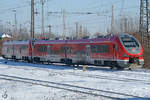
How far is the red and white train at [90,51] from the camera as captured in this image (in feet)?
74.8

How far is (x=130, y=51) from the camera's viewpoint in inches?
894

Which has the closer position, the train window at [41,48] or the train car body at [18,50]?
the train window at [41,48]

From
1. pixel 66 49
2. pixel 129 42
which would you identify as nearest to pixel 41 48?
pixel 66 49

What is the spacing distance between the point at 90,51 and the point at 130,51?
427 centimetres

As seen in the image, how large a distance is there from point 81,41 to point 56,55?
4461 mm

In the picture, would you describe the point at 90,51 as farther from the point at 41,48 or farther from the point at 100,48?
the point at 41,48

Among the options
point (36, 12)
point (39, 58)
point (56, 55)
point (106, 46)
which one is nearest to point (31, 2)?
point (36, 12)

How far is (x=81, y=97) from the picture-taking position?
1141cm

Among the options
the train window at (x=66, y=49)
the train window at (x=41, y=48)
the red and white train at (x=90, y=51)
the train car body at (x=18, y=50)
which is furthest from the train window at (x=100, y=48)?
the train car body at (x=18, y=50)

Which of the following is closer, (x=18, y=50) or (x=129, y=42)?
(x=129, y=42)

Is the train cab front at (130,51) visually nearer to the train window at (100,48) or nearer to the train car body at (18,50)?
the train window at (100,48)

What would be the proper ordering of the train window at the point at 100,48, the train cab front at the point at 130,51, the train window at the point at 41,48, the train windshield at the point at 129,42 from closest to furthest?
1. the train cab front at the point at 130,51
2. the train windshield at the point at 129,42
3. the train window at the point at 100,48
4. the train window at the point at 41,48

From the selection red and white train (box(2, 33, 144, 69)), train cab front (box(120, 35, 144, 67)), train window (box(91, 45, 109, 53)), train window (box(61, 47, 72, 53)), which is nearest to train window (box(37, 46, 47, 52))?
red and white train (box(2, 33, 144, 69))

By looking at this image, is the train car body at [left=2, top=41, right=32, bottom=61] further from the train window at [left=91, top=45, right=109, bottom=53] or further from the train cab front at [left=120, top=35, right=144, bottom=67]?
the train cab front at [left=120, top=35, right=144, bottom=67]
